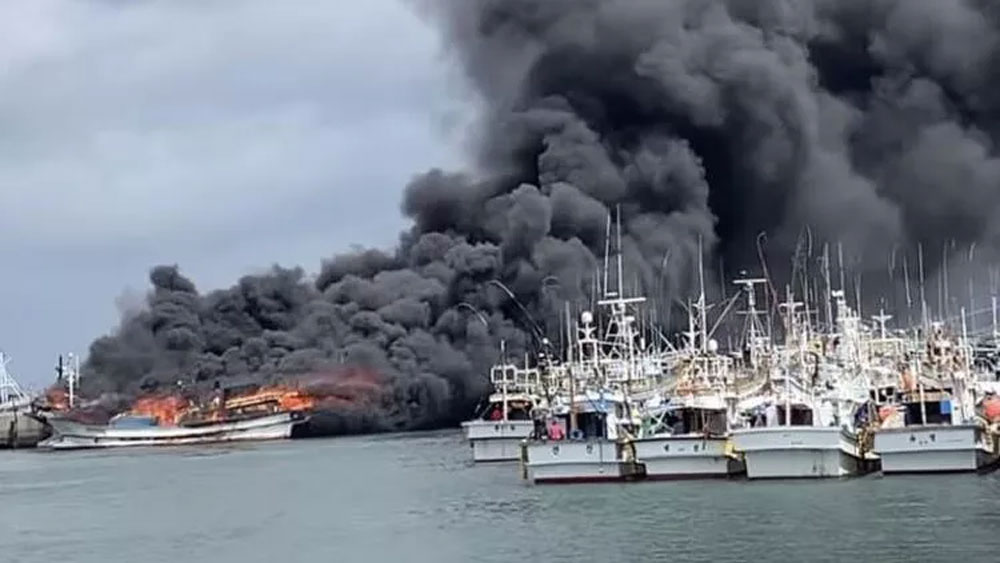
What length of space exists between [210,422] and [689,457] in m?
113

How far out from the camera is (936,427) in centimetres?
5631

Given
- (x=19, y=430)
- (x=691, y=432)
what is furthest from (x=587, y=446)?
(x=19, y=430)

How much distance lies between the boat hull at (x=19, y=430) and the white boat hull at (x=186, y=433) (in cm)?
2043

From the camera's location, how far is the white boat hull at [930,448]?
56.3 meters

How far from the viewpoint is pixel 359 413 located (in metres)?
159

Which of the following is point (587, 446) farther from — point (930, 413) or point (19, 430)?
point (19, 430)

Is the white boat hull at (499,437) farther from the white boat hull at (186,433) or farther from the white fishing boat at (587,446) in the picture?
the white boat hull at (186,433)

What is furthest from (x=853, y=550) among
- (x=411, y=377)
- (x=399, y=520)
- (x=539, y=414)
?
(x=411, y=377)

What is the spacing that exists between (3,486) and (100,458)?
41835 mm

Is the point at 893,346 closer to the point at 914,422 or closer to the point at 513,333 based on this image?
the point at 914,422

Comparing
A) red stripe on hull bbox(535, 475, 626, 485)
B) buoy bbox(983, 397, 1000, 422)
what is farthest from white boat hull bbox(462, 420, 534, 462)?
buoy bbox(983, 397, 1000, 422)

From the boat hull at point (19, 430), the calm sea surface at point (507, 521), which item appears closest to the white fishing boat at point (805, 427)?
the calm sea surface at point (507, 521)

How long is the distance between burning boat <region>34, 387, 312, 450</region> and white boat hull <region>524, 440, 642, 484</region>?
10090 cm

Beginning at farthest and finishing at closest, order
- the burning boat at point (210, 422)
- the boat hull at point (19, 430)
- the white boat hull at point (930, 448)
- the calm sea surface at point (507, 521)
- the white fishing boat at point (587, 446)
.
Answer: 1. the boat hull at point (19, 430)
2. the burning boat at point (210, 422)
3. the white fishing boat at point (587, 446)
4. the white boat hull at point (930, 448)
5. the calm sea surface at point (507, 521)
